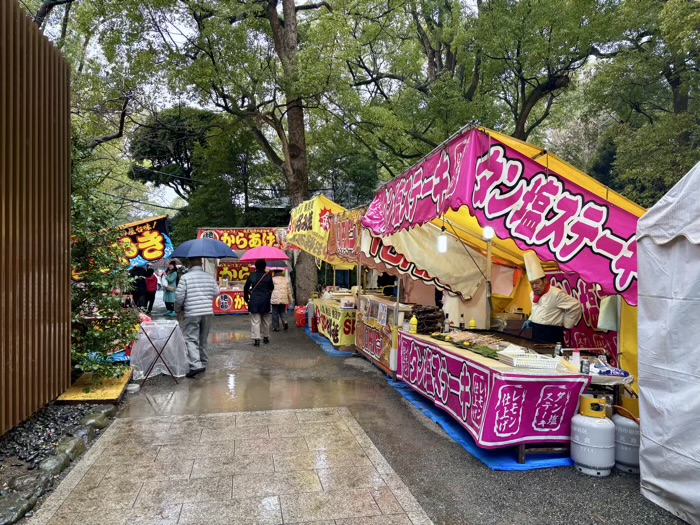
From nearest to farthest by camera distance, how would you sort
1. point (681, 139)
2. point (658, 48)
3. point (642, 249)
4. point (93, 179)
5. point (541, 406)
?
point (642, 249)
point (541, 406)
point (93, 179)
point (681, 139)
point (658, 48)

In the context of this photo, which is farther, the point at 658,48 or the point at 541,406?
the point at 658,48

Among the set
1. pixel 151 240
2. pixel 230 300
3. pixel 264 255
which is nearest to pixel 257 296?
pixel 264 255

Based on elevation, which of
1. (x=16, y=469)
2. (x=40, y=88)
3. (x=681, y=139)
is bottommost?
(x=16, y=469)

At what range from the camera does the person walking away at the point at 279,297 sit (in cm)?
1375

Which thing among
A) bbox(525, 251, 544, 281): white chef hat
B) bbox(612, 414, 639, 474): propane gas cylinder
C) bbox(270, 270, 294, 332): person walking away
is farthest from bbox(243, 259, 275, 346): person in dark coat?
bbox(612, 414, 639, 474): propane gas cylinder

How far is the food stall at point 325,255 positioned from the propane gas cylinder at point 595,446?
267 inches

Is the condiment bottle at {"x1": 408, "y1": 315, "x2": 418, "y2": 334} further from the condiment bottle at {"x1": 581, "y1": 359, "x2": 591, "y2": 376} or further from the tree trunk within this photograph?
the tree trunk

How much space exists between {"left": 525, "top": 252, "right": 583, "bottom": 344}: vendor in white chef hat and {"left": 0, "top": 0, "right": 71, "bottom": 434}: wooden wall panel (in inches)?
268

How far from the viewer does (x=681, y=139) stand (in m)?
14.5

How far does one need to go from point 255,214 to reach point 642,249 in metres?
21.5

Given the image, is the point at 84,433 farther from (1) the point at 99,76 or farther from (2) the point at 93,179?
(1) the point at 99,76

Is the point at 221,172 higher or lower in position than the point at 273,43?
lower

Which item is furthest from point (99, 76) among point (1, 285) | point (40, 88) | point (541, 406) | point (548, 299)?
point (541, 406)

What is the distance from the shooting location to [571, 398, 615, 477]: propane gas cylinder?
441cm
